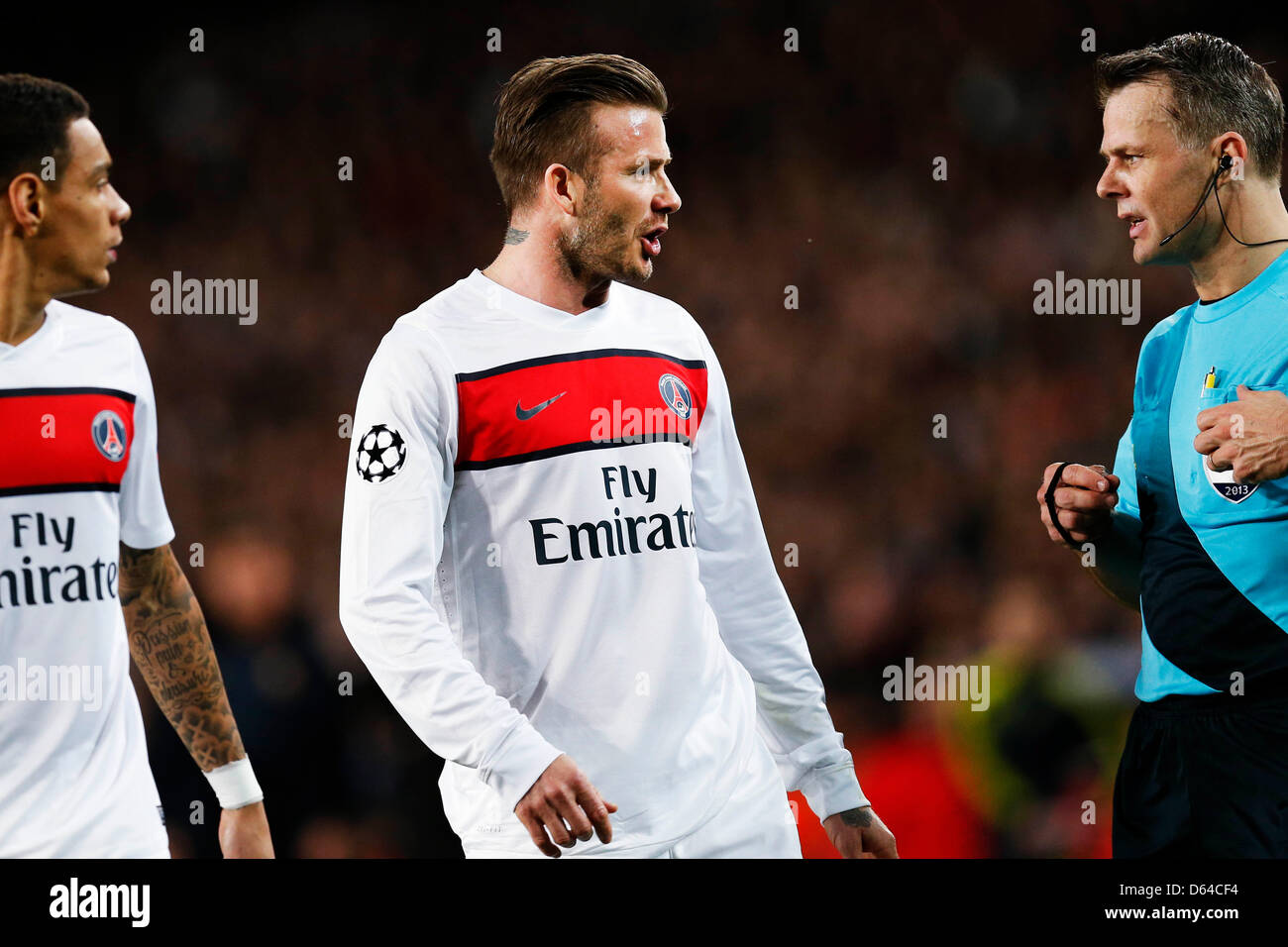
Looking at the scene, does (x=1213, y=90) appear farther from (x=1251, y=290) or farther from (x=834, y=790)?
(x=834, y=790)

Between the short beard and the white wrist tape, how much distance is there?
133cm

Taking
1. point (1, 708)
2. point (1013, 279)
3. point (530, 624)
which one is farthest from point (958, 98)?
point (1, 708)

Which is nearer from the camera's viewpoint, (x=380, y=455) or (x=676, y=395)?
(x=380, y=455)

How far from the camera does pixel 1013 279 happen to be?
384 centimetres

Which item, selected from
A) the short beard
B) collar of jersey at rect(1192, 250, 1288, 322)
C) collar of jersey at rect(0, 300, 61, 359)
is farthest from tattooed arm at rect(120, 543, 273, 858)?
collar of jersey at rect(1192, 250, 1288, 322)

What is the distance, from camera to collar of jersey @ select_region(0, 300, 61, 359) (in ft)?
9.37

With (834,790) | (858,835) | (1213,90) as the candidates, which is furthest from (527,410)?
Answer: (1213,90)

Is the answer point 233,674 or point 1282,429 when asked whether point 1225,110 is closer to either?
point 1282,429

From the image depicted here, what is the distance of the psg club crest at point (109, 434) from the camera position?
9.39 feet

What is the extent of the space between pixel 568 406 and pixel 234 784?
116 cm

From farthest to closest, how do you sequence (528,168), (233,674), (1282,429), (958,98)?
(958,98)
(233,674)
(528,168)
(1282,429)

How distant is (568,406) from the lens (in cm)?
274

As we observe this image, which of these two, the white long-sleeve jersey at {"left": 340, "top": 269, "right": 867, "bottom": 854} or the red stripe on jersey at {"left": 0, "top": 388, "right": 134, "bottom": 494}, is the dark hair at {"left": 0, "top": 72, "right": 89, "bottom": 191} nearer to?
the red stripe on jersey at {"left": 0, "top": 388, "right": 134, "bottom": 494}
